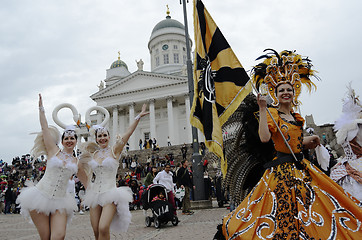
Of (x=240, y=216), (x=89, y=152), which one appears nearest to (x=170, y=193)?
(x=89, y=152)

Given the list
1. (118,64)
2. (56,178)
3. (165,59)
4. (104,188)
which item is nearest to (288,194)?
(104,188)

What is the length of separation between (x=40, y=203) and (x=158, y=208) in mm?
4694

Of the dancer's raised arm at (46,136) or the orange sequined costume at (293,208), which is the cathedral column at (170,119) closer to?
the dancer's raised arm at (46,136)

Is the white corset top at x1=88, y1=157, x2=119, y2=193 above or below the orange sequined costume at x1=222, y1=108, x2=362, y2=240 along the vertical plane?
above

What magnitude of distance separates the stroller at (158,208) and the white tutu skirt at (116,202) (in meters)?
4.03

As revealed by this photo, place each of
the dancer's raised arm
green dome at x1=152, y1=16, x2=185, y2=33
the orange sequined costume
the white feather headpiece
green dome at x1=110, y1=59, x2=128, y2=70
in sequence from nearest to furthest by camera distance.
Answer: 1. the orange sequined costume
2. the dancer's raised arm
3. the white feather headpiece
4. green dome at x1=110, y1=59, x2=128, y2=70
5. green dome at x1=152, y1=16, x2=185, y2=33

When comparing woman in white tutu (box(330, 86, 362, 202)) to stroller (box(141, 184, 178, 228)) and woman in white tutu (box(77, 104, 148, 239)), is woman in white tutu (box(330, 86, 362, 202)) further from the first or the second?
stroller (box(141, 184, 178, 228))

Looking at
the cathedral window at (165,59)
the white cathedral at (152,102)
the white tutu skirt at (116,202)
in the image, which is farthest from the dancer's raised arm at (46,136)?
the cathedral window at (165,59)

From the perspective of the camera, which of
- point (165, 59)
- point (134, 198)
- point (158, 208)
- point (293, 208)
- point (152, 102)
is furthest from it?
point (165, 59)

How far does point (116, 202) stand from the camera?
155 inches

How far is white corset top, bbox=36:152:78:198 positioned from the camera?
150 inches

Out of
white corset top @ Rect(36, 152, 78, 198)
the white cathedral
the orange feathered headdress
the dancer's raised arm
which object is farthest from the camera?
the white cathedral

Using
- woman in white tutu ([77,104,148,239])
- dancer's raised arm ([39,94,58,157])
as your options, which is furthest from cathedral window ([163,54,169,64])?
dancer's raised arm ([39,94,58,157])

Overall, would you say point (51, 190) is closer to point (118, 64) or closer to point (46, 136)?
point (46, 136)
